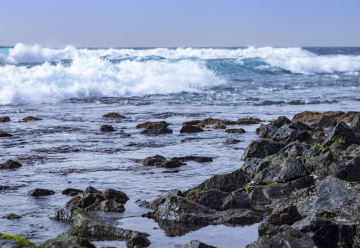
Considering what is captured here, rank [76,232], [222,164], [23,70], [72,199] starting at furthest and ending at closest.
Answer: [23,70]
[222,164]
[72,199]
[76,232]

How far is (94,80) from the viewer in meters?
29.6

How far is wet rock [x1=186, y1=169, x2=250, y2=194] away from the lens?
26.1 feet

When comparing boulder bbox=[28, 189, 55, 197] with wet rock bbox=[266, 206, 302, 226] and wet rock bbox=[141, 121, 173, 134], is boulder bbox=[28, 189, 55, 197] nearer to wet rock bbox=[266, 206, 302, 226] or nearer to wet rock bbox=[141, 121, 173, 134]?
wet rock bbox=[266, 206, 302, 226]

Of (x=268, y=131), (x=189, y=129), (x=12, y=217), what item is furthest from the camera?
(x=189, y=129)

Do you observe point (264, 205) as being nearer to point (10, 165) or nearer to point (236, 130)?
A: point (10, 165)

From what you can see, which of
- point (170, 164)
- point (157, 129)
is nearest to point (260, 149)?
point (170, 164)

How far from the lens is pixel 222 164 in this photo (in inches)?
406

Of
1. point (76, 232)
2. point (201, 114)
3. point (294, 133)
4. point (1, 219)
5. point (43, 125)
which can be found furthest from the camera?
point (201, 114)

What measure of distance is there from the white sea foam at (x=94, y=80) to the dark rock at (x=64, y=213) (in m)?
17.5

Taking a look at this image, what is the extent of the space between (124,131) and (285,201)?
832cm

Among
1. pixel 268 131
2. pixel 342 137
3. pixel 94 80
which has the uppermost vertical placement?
pixel 94 80

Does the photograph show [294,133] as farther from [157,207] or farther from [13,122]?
[13,122]

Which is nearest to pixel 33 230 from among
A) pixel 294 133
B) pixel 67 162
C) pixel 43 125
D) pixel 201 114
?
pixel 67 162

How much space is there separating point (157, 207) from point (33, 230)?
1.67 metres
